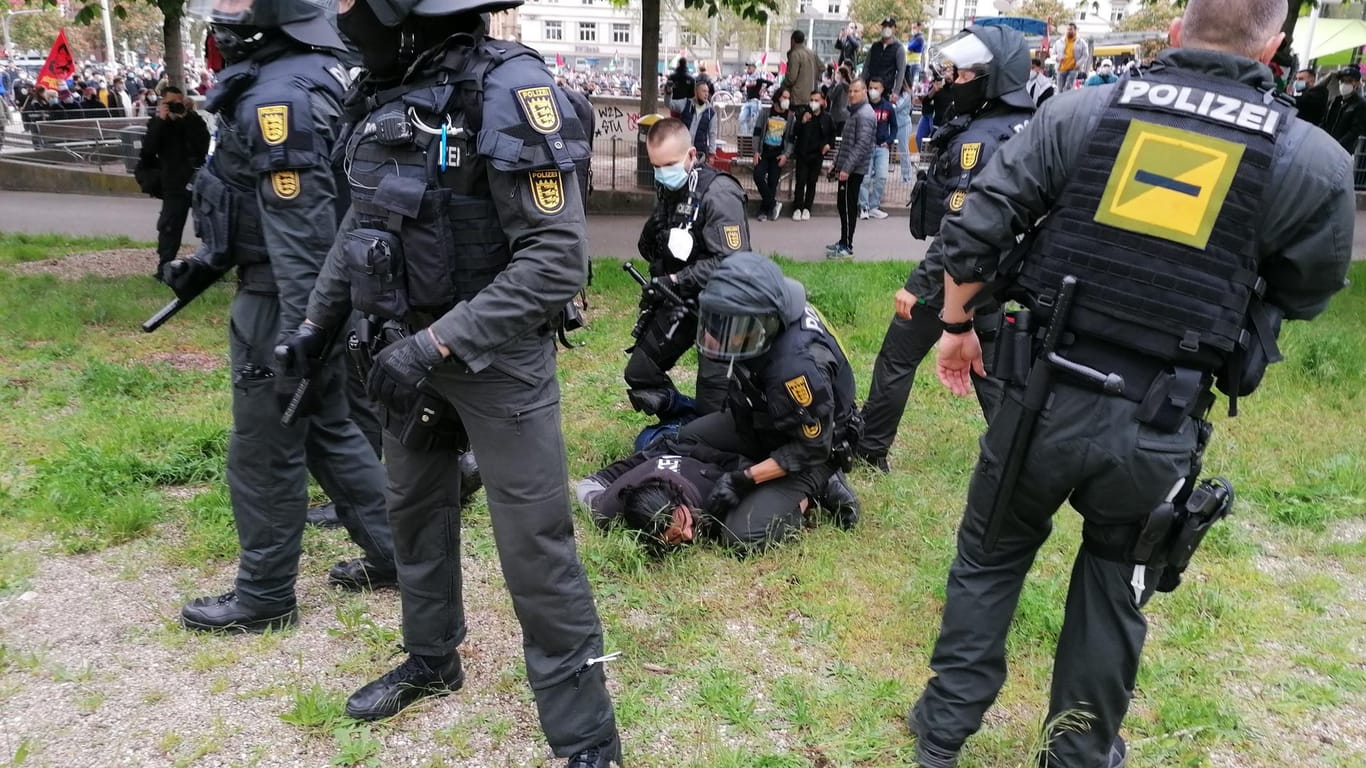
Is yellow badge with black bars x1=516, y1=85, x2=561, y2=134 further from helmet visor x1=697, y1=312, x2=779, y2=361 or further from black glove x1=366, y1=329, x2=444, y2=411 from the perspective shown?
helmet visor x1=697, y1=312, x2=779, y2=361

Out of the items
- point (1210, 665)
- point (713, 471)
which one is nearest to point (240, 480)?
point (713, 471)

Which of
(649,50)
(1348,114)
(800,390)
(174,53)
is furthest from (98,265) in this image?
(1348,114)

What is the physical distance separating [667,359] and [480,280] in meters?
2.78

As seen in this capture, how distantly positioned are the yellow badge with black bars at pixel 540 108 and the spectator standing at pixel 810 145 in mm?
10032

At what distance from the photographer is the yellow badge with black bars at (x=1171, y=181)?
217 cm

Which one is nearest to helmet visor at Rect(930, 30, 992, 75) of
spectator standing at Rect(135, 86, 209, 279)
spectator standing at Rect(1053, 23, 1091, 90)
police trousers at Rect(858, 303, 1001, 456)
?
police trousers at Rect(858, 303, 1001, 456)

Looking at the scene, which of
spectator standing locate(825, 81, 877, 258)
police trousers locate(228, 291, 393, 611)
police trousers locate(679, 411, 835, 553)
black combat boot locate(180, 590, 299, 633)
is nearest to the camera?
police trousers locate(228, 291, 393, 611)

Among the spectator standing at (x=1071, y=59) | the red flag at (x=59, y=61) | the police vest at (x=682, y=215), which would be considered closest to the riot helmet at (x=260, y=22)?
the police vest at (x=682, y=215)

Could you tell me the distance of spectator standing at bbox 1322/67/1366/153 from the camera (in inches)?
553

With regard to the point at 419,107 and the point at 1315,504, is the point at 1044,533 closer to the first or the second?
the point at 419,107

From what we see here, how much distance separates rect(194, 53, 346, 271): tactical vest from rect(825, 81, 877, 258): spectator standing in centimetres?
769

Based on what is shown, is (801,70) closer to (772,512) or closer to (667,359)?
(667,359)

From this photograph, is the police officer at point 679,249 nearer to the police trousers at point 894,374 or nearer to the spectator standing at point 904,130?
the police trousers at point 894,374

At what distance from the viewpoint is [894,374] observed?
4977 millimetres
